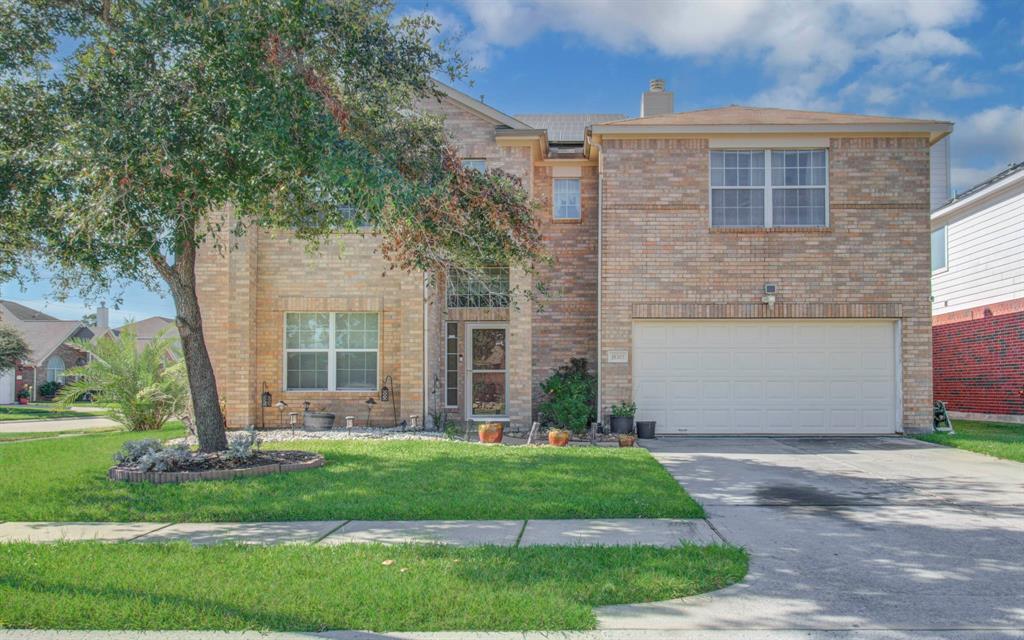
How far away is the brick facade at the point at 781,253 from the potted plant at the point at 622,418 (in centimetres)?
43

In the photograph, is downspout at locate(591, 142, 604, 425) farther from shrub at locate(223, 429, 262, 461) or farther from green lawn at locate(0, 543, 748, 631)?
green lawn at locate(0, 543, 748, 631)

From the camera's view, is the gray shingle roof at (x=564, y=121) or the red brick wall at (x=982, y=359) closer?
the red brick wall at (x=982, y=359)

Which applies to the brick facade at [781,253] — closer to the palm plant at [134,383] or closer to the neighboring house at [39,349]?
the palm plant at [134,383]

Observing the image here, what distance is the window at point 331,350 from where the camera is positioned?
50.4 feet

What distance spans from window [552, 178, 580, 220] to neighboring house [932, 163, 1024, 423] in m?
10.3

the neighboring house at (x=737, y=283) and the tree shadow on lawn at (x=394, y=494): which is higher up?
the neighboring house at (x=737, y=283)

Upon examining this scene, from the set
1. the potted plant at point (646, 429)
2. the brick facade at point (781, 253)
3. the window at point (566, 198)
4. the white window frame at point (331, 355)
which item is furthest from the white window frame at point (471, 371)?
the potted plant at point (646, 429)

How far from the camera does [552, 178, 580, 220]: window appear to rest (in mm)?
15789

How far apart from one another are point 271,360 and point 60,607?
35.8ft

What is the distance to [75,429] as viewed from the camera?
18.6 meters

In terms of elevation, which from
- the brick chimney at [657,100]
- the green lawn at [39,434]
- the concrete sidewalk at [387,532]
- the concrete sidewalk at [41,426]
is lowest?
the concrete sidewalk at [41,426]

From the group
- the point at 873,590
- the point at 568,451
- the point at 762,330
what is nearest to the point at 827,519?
the point at 873,590

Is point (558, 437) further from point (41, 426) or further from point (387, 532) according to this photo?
point (41, 426)

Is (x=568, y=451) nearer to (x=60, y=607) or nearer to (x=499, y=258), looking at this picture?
(x=499, y=258)
